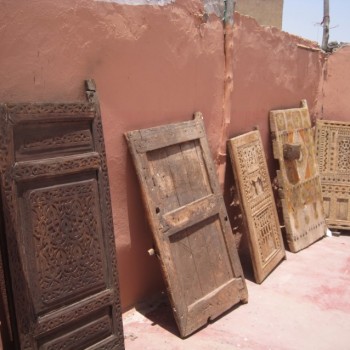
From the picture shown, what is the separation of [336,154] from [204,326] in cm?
299

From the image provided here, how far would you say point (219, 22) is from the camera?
3.52m

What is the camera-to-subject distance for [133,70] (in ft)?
9.13

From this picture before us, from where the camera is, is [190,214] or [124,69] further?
[190,214]

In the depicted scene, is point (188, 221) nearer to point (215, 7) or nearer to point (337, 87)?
point (215, 7)

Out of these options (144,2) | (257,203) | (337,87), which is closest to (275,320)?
(257,203)

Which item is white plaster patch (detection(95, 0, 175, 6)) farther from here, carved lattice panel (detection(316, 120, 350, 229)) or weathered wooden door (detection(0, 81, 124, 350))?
carved lattice panel (detection(316, 120, 350, 229))

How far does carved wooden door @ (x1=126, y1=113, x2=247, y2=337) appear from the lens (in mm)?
2775

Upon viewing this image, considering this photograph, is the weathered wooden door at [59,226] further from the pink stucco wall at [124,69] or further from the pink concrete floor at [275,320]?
the pink concrete floor at [275,320]

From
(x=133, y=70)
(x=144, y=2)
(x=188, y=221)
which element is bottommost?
(x=188, y=221)

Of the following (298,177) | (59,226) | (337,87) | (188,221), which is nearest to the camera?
(59,226)

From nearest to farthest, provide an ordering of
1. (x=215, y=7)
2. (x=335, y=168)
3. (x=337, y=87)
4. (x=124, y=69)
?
(x=124, y=69) < (x=215, y=7) < (x=335, y=168) < (x=337, y=87)

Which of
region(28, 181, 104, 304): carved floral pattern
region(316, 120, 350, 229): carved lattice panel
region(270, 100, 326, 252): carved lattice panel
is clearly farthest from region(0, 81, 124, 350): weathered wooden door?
region(316, 120, 350, 229): carved lattice panel

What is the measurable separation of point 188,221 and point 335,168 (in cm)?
275

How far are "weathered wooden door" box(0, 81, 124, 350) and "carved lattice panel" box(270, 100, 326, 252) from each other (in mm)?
2329
